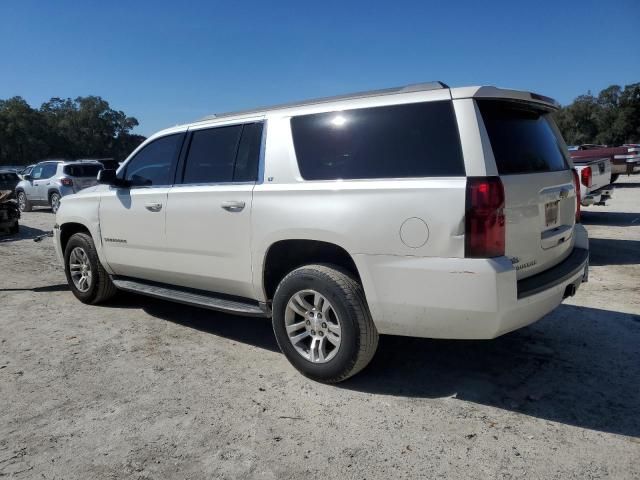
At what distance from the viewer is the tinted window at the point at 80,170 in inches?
630

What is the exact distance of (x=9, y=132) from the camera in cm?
6066

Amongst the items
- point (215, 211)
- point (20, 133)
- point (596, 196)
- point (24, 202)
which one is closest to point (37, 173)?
point (24, 202)

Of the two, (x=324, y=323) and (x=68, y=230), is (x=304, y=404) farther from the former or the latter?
(x=68, y=230)

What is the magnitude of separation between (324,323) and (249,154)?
1482 millimetres

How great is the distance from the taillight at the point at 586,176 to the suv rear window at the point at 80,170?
13.9 metres

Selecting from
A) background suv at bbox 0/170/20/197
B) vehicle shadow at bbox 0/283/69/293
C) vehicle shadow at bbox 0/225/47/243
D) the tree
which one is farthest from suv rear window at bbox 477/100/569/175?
the tree

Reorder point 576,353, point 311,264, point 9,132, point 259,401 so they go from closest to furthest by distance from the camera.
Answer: point 259,401 → point 311,264 → point 576,353 → point 9,132

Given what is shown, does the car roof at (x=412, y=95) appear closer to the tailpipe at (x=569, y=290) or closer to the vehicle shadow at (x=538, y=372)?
the tailpipe at (x=569, y=290)

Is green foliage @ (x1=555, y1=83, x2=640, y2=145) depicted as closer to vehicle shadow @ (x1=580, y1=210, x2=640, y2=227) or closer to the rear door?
vehicle shadow @ (x1=580, y1=210, x2=640, y2=227)

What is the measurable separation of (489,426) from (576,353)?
148cm

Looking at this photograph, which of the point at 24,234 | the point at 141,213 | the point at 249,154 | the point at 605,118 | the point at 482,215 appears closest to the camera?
the point at 482,215

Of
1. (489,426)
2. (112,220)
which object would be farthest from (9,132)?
(489,426)

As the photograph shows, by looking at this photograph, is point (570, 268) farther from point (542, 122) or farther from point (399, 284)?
point (399, 284)

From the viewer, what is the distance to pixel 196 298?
4.31 meters
